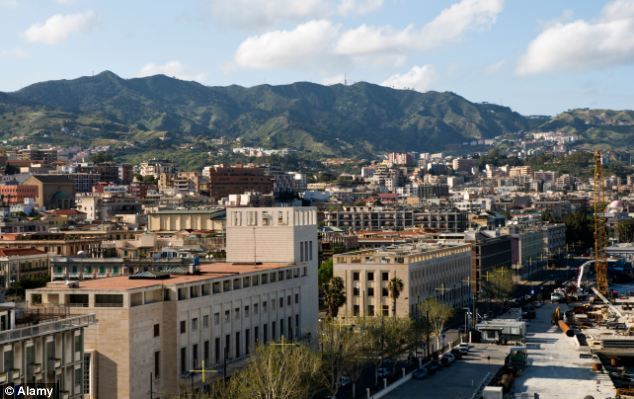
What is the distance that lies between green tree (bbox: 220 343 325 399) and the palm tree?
42145mm

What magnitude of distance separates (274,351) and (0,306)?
74.2ft

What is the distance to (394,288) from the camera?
11412 centimetres

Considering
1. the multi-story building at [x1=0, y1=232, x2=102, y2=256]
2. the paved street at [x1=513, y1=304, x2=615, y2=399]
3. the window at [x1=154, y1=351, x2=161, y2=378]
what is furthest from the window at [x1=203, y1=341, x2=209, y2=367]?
the multi-story building at [x1=0, y1=232, x2=102, y2=256]

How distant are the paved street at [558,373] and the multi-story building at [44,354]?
142 feet

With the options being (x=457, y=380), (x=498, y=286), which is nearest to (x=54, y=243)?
(x=498, y=286)

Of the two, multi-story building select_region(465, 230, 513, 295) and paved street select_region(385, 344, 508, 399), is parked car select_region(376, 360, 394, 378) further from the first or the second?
multi-story building select_region(465, 230, 513, 295)

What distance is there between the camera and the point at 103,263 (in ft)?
381

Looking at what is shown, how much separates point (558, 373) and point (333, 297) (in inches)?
875

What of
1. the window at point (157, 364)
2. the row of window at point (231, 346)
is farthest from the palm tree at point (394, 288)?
the window at point (157, 364)

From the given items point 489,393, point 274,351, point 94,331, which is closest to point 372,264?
point 489,393

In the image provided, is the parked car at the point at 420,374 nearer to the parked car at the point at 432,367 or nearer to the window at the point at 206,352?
the parked car at the point at 432,367

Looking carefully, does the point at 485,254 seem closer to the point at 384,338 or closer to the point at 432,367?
the point at 432,367

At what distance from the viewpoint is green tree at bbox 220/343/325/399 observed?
63.8m

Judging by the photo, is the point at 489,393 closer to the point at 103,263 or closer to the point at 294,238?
the point at 294,238
